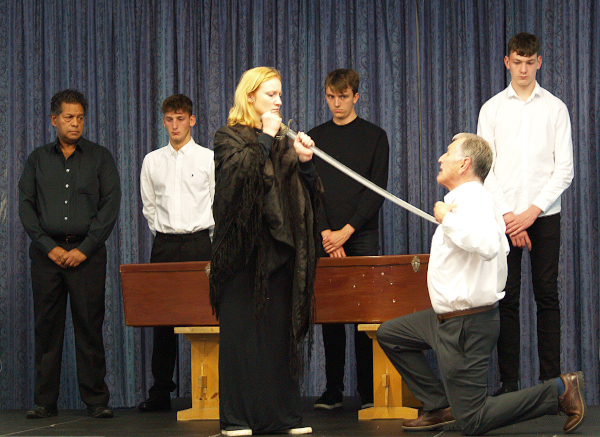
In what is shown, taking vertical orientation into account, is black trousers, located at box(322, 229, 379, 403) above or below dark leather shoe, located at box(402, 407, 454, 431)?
above

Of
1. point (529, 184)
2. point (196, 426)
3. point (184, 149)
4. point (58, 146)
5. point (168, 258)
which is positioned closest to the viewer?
point (196, 426)

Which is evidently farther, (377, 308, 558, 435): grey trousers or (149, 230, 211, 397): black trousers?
(149, 230, 211, 397): black trousers

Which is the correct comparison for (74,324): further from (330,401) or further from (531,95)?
(531,95)

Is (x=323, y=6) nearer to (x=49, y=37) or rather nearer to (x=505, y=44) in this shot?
(x=505, y=44)

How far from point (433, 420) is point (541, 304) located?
1100 mm

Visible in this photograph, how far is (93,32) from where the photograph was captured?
5305 mm

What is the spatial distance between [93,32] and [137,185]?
114 cm

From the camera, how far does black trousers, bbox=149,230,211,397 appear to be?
14.1 feet

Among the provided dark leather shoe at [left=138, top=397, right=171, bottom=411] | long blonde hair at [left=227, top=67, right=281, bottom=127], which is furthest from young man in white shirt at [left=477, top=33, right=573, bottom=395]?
dark leather shoe at [left=138, top=397, right=171, bottom=411]

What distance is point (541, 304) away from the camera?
12.9 ft

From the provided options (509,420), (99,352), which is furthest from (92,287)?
(509,420)

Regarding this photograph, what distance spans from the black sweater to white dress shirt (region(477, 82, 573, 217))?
576mm

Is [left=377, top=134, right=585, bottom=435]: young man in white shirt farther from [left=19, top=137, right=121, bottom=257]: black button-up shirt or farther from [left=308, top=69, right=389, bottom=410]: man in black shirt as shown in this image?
[left=19, top=137, right=121, bottom=257]: black button-up shirt

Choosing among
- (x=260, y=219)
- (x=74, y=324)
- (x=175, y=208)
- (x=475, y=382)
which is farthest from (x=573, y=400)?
(x=74, y=324)
